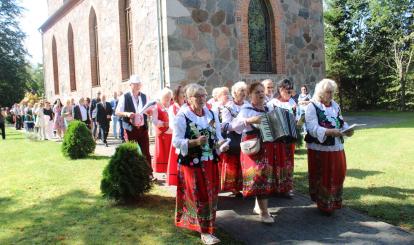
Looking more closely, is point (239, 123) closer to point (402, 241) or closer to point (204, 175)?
point (204, 175)

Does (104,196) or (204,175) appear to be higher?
(204,175)

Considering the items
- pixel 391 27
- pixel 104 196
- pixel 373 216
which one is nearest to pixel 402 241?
pixel 373 216

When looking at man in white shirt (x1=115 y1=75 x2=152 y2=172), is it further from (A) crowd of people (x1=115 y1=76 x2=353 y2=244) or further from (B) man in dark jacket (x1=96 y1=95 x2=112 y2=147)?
(B) man in dark jacket (x1=96 y1=95 x2=112 y2=147)

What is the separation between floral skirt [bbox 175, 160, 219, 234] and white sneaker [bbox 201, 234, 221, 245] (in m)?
0.05

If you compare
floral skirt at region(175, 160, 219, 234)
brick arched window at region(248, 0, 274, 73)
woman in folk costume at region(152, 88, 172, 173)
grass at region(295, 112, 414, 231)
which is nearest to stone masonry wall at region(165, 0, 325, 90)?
brick arched window at region(248, 0, 274, 73)

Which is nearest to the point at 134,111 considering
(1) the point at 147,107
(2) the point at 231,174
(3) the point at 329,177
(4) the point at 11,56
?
(1) the point at 147,107

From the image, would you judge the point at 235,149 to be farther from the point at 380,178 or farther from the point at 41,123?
the point at 41,123

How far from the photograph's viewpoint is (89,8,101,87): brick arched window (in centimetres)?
2036

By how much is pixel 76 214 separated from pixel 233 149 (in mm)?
2572

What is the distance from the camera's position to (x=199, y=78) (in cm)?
1409

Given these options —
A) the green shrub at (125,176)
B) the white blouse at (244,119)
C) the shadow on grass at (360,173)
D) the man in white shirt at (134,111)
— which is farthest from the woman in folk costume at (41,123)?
the white blouse at (244,119)

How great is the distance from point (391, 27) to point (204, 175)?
27430 millimetres

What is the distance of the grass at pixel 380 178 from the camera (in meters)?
6.11

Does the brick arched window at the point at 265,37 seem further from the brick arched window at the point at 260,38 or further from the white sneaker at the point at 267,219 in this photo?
the white sneaker at the point at 267,219
